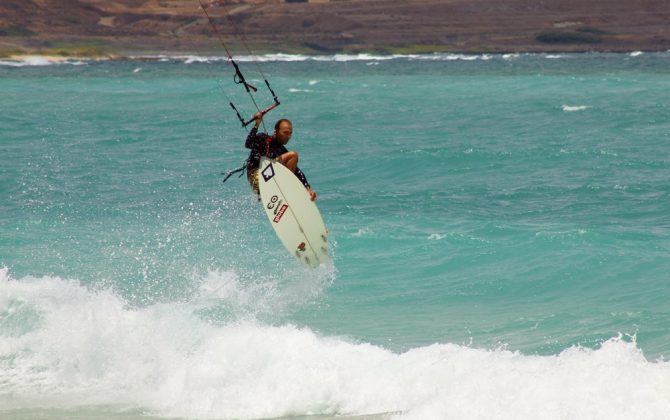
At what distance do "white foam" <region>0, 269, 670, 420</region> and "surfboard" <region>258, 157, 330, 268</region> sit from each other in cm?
102

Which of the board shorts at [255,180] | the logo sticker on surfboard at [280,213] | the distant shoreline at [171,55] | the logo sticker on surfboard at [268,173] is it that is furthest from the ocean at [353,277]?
the distant shoreline at [171,55]

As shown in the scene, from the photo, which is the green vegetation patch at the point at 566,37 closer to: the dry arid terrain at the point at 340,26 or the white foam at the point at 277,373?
the dry arid terrain at the point at 340,26

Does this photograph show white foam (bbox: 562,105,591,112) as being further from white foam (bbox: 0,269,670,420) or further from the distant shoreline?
the distant shoreline

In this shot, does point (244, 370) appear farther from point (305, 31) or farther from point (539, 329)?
point (305, 31)

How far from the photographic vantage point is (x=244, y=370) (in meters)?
11.2

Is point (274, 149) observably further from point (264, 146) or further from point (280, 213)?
point (280, 213)

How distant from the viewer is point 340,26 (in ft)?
293

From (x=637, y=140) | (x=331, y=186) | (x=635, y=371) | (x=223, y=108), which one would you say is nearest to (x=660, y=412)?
(x=635, y=371)

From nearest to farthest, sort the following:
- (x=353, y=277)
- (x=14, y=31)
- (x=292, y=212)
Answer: (x=292, y=212), (x=353, y=277), (x=14, y=31)

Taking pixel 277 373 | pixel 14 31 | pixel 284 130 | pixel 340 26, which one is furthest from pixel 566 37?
pixel 277 373

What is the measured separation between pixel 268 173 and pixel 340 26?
3070 inches

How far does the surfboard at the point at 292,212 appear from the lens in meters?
12.9

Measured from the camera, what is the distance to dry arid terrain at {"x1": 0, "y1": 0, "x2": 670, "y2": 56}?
8531 centimetres

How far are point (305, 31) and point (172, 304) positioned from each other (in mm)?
76777
